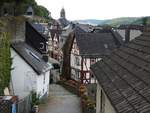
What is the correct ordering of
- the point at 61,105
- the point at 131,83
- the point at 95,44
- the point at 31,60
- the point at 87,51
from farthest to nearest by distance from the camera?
1. the point at 95,44
2. the point at 87,51
3. the point at 61,105
4. the point at 31,60
5. the point at 131,83

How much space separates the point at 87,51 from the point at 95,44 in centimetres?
248

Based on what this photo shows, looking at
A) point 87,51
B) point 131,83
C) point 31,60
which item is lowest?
point 87,51

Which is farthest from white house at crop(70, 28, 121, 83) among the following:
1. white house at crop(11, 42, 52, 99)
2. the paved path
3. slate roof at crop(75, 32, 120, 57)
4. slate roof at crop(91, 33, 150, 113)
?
slate roof at crop(91, 33, 150, 113)

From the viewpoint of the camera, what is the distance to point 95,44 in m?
57.7

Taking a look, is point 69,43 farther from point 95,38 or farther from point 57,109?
point 57,109

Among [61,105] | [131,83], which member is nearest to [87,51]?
[61,105]

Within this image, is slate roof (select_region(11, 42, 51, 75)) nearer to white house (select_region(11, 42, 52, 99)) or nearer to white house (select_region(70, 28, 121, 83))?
white house (select_region(11, 42, 52, 99))

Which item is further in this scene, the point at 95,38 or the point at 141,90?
the point at 95,38

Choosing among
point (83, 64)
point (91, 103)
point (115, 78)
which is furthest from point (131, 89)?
point (83, 64)

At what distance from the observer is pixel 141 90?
9.66 m

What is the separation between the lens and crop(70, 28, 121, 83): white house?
55375 mm

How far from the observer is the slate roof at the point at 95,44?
2196 inches

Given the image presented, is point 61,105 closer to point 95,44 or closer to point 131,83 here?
point 95,44

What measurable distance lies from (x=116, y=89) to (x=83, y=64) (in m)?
44.4
